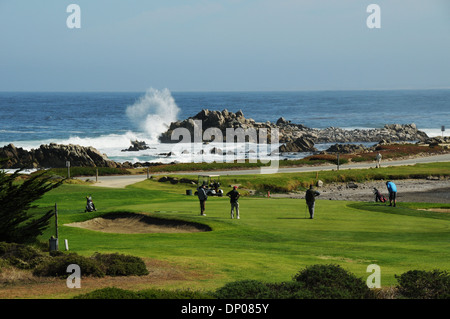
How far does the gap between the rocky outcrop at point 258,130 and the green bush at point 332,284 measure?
9418 cm

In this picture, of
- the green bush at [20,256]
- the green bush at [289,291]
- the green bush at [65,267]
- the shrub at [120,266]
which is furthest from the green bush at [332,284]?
the green bush at [20,256]

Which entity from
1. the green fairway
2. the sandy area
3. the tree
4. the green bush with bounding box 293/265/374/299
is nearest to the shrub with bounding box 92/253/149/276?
the green fairway

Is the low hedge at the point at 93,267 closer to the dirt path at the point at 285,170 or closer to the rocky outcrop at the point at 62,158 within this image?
the dirt path at the point at 285,170

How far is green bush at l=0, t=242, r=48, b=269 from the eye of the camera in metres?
17.6

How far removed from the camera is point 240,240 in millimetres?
24922

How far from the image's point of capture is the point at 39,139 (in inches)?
4781

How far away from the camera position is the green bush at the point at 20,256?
17.6 meters

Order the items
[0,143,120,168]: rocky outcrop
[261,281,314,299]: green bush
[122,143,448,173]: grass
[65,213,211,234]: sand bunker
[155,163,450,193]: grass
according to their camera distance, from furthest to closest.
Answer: [0,143,120,168]: rocky outcrop < [122,143,448,173]: grass < [155,163,450,193]: grass < [65,213,211,234]: sand bunker < [261,281,314,299]: green bush

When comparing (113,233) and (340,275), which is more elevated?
(340,275)

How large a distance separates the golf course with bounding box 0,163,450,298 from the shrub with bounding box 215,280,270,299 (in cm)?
133

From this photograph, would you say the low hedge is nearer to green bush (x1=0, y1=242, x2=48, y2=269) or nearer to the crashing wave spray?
green bush (x1=0, y1=242, x2=48, y2=269)

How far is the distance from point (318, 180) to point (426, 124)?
381 ft

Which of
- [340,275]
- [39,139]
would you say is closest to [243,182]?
[340,275]
